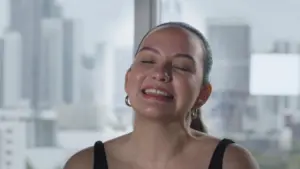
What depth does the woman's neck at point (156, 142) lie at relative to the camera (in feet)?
3.00

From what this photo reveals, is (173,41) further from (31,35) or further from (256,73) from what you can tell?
(31,35)

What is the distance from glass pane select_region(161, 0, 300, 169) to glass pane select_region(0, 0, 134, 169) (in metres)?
0.30

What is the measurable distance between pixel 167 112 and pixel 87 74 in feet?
3.33

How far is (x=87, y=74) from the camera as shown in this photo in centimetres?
184

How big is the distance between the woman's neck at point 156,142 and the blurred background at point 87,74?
2.84ft

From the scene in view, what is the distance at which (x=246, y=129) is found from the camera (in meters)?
1.83

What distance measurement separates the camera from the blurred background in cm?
182

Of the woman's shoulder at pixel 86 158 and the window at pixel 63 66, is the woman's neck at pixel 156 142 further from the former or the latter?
the window at pixel 63 66

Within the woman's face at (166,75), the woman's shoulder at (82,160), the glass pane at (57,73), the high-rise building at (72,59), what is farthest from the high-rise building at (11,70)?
the woman's face at (166,75)

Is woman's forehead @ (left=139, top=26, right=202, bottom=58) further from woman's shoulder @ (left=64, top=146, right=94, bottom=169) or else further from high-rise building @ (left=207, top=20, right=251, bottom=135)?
high-rise building @ (left=207, top=20, right=251, bottom=135)

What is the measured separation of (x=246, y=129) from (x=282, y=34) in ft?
1.21

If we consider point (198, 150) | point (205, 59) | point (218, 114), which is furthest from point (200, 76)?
point (218, 114)

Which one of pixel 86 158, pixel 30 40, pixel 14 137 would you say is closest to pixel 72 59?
pixel 30 40

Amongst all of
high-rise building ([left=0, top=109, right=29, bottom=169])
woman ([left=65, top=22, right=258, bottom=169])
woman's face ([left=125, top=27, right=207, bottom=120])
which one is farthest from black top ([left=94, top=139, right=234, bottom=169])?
high-rise building ([left=0, top=109, right=29, bottom=169])
